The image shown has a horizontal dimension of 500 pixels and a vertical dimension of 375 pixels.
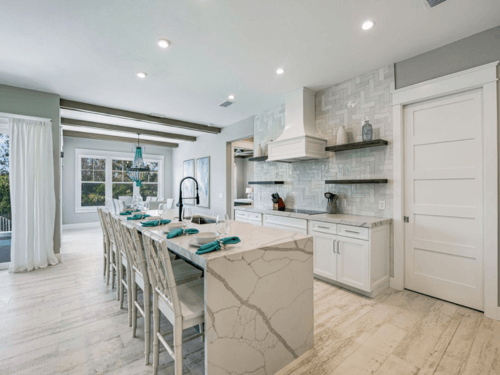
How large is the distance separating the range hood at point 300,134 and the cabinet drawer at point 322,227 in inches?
37.8

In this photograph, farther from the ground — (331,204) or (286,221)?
→ (331,204)

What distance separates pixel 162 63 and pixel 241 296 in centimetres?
281

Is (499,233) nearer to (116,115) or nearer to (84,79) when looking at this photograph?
(84,79)

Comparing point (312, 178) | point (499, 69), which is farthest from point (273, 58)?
point (499, 69)

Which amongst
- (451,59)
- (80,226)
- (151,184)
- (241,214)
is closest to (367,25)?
(451,59)

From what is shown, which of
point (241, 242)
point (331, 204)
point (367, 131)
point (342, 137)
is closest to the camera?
point (241, 242)

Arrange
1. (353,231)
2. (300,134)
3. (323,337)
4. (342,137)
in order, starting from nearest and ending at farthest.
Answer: (323,337)
(353,231)
(342,137)
(300,134)

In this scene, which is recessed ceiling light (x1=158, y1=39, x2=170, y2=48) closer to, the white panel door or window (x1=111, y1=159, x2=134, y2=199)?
the white panel door

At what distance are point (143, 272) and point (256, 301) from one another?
0.87m

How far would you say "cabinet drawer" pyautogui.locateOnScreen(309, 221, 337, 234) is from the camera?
304 centimetres

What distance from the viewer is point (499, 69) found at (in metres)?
2.28

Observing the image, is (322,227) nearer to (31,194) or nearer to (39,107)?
(31,194)

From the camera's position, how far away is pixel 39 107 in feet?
12.6

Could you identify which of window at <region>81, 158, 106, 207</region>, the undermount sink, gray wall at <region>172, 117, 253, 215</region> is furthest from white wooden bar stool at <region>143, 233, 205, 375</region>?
window at <region>81, 158, 106, 207</region>
